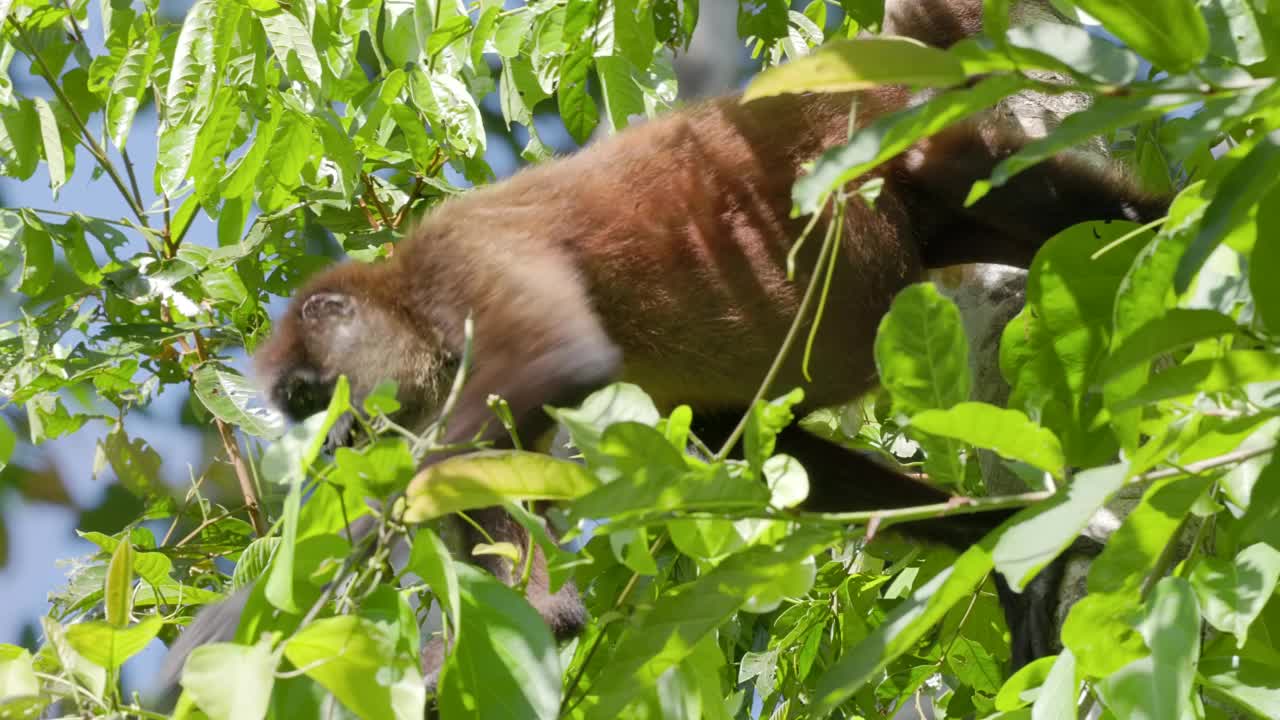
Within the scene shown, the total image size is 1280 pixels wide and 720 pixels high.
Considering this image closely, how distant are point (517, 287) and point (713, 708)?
151 cm

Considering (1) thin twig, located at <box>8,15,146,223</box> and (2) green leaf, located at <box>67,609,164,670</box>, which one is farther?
(1) thin twig, located at <box>8,15,146,223</box>

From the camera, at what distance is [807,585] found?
4.13ft

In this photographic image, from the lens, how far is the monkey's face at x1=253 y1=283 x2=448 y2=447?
315cm

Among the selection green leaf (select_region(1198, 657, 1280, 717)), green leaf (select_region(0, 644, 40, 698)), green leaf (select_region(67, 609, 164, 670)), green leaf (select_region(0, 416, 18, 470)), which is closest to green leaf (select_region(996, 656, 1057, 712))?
green leaf (select_region(1198, 657, 1280, 717))

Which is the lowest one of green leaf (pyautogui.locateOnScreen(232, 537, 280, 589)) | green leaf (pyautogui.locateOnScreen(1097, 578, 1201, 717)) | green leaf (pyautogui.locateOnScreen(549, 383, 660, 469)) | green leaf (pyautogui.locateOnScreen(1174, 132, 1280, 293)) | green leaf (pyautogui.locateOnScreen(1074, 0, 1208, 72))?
green leaf (pyautogui.locateOnScreen(1097, 578, 1201, 717))

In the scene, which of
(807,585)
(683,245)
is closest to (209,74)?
(683,245)

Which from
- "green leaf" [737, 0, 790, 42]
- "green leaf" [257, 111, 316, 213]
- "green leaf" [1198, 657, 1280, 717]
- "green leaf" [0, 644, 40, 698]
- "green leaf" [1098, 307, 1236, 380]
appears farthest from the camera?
"green leaf" [257, 111, 316, 213]

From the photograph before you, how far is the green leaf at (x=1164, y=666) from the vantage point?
117 cm

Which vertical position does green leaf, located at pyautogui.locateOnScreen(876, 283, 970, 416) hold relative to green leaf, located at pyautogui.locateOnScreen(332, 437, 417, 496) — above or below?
below

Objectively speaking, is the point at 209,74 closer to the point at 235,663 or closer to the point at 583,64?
the point at 583,64

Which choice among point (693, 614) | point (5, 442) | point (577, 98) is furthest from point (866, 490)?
point (693, 614)

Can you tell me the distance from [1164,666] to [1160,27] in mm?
570

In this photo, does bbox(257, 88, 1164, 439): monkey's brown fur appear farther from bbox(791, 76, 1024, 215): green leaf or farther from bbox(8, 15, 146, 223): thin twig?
bbox(791, 76, 1024, 215): green leaf

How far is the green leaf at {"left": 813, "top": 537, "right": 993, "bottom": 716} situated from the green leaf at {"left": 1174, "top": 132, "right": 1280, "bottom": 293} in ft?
1.08
